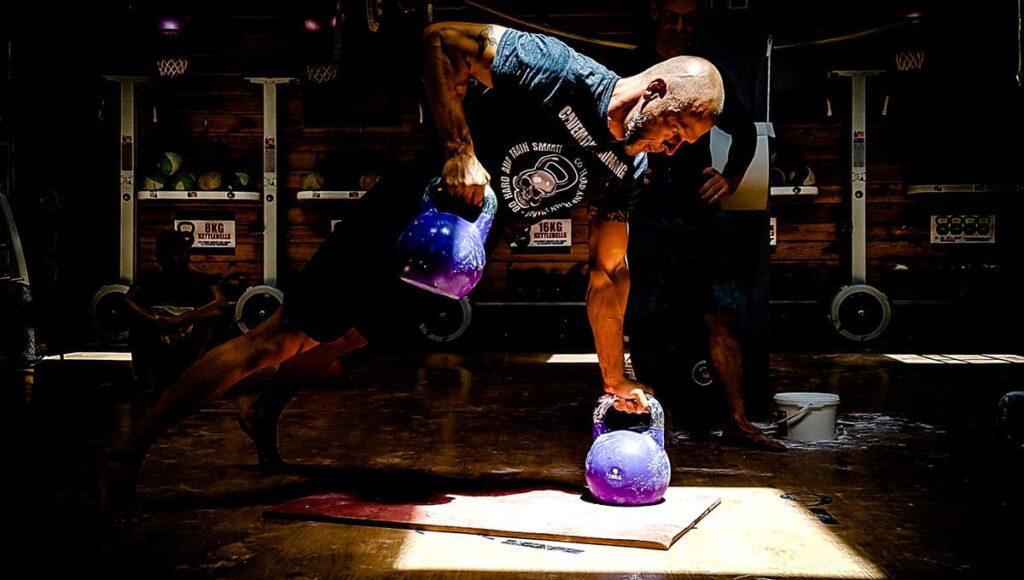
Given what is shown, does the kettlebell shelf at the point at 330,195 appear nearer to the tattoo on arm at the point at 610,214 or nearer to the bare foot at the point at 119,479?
the tattoo on arm at the point at 610,214

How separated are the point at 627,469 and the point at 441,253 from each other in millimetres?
811

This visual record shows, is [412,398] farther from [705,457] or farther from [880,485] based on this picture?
[880,485]

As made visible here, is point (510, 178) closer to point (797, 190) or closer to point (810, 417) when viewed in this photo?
point (810, 417)

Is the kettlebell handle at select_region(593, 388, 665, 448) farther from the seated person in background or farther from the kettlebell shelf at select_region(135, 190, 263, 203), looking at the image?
the kettlebell shelf at select_region(135, 190, 263, 203)

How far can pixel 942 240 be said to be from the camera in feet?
28.7

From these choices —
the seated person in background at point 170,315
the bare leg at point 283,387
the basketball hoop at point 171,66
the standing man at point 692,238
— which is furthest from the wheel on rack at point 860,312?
the basketball hoop at point 171,66

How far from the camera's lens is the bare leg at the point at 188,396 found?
2.54m

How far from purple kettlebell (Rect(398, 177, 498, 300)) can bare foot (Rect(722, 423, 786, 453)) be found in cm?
166

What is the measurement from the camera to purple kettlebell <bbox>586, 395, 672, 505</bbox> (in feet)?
8.37

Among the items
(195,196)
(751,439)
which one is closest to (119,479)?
(751,439)

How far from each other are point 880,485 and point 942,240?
664cm

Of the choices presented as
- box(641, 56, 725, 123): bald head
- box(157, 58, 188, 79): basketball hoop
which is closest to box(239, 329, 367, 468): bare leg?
box(641, 56, 725, 123): bald head

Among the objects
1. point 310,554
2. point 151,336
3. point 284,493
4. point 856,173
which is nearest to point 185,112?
point 151,336

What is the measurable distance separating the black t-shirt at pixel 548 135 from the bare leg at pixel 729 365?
111 centimetres
